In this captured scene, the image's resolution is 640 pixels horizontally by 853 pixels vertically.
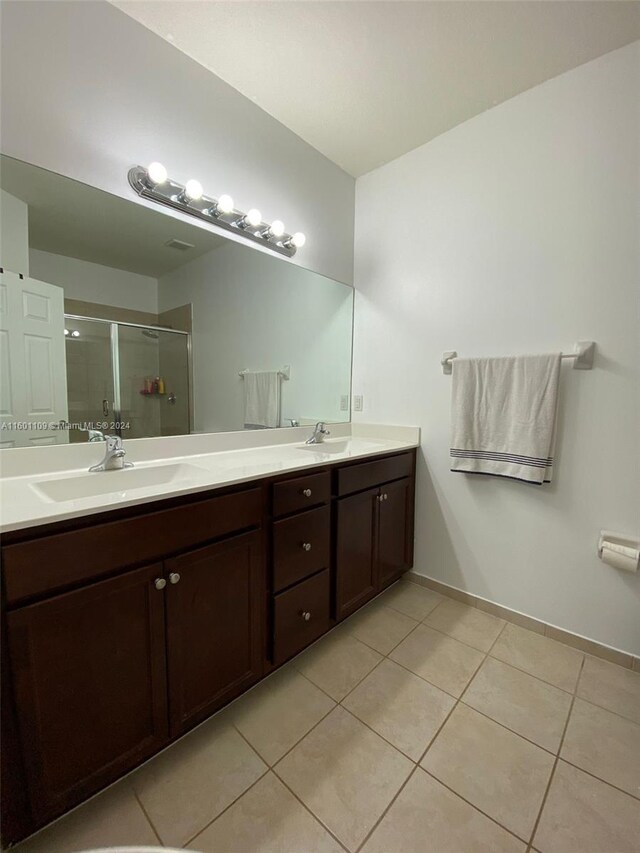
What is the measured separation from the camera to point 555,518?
162 cm

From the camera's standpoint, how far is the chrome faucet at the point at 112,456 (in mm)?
1231

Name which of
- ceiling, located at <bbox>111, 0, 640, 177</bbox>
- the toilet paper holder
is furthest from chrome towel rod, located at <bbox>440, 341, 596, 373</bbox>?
ceiling, located at <bbox>111, 0, 640, 177</bbox>

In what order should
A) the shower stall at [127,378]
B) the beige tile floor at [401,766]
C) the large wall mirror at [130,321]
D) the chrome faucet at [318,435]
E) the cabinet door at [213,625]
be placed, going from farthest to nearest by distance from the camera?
the chrome faucet at [318,435] → the shower stall at [127,378] → the large wall mirror at [130,321] → the cabinet door at [213,625] → the beige tile floor at [401,766]

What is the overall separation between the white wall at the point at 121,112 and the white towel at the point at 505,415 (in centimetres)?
127

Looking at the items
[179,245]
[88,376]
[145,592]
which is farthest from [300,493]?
[179,245]

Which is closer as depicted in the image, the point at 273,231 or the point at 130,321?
the point at 130,321

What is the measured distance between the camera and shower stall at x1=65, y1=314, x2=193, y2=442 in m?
1.26

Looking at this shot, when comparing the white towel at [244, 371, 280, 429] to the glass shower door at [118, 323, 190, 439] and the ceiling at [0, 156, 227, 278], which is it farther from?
the ceiling at [0, 156, 227, 278]

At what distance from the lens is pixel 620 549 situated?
1.42m

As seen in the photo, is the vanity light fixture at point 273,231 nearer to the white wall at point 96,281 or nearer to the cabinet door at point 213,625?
the white wall at point 96,281

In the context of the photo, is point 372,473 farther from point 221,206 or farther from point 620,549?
point 221,206

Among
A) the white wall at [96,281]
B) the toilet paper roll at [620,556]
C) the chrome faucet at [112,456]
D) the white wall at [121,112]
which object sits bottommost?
the toilet paper roll at [620,556]

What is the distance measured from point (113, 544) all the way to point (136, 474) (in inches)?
17.2

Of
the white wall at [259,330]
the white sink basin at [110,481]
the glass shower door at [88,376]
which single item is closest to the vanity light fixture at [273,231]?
the white wall at [259,330]
